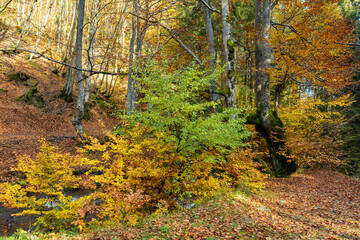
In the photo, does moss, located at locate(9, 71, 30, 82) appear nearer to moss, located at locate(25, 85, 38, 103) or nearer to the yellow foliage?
moss, located at locate(25, 85, 38, 103)

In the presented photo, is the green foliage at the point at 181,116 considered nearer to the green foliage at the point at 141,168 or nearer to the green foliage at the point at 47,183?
the green foliage at the point at 141,168

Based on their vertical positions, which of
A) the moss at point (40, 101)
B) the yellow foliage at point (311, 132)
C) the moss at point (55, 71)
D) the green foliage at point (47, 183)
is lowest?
the green foliage at point (47, 183)

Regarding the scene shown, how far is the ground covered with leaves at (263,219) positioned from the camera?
4145 millimetres

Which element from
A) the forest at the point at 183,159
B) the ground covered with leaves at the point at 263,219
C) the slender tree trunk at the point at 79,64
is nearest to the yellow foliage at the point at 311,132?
the forest at the point at 183,159

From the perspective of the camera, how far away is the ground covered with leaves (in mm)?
4145

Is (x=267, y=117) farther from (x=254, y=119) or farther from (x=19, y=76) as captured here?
(x=19, y=76)

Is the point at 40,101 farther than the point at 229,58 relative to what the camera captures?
Yes

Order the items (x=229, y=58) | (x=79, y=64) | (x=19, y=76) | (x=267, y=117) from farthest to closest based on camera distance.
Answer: (x=19, y=76)
(x=267, y=117)
(x=79, y=64)
(x=229, y=58)

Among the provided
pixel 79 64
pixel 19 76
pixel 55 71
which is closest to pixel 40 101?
pixel 19 76

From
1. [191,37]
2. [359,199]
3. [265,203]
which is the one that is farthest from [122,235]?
[191,37]

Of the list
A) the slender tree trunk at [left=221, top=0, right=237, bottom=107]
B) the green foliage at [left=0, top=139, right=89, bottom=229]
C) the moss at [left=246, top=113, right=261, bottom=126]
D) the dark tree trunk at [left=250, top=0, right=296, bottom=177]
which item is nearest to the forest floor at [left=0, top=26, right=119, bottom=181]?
the green foliage at [left=0, top=139, right=89, bottom=229]

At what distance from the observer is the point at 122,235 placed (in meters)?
4.21

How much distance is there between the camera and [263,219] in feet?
16.2

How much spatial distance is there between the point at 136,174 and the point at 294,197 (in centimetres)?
513
